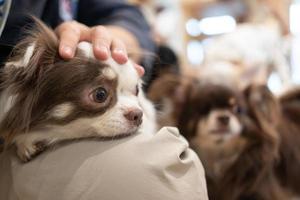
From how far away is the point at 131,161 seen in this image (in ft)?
2.10

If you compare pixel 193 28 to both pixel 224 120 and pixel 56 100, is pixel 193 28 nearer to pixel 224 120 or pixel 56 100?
pixel 224 120

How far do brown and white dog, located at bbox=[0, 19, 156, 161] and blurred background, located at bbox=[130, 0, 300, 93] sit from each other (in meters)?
1.16

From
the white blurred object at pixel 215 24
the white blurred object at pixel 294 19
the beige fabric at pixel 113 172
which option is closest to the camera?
the beige fabric at pixel 113 172

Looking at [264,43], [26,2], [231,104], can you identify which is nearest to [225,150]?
[231,104]

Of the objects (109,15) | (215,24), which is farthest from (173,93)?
(215,24)

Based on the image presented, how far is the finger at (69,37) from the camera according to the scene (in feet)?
2.35

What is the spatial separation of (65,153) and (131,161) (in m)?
0.10

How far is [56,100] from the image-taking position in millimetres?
715

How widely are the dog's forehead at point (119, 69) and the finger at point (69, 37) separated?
2 cm

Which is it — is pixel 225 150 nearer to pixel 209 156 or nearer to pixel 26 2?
pixel 209 156

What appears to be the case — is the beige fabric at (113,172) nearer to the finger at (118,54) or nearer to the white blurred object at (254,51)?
the finger at (118,54)

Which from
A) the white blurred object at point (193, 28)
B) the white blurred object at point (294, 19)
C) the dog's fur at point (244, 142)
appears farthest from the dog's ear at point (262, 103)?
the white blurred object at point (193, 28)

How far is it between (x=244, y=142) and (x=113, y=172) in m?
1.09

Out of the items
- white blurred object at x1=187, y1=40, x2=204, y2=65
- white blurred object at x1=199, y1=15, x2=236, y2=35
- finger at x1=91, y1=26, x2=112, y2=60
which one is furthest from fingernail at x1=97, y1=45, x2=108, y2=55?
white blurred object at x1=199, y1=15, x2=236, y2=35
